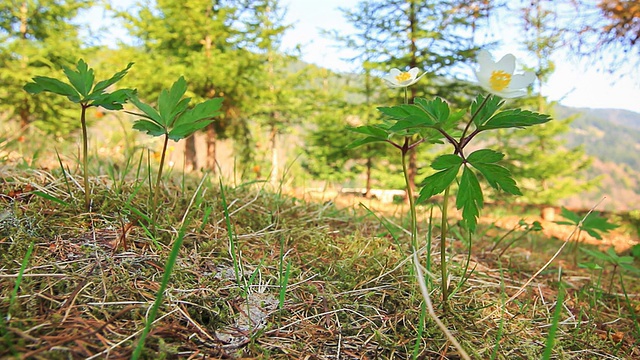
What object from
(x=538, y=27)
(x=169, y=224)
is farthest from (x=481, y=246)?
(x=538, y=27)

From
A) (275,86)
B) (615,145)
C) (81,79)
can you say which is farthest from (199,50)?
(615,145)

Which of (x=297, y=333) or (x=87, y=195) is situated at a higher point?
(x=87, y=195)

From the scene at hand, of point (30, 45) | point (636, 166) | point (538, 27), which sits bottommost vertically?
point (636, 166)

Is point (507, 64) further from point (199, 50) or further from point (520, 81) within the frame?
point (199, 50)

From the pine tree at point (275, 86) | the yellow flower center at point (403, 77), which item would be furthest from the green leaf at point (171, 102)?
the pine tree at point (275, 86)

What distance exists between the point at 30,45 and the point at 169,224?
38.0 feet

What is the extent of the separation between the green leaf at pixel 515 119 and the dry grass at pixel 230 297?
429mm

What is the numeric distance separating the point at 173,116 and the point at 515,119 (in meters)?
0.84

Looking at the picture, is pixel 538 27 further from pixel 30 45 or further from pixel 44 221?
pixel 30 45

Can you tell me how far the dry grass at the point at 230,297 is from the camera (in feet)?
2.10

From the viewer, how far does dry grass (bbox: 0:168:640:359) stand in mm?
642

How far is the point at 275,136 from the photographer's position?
14453 mm

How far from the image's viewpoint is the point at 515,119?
2.59ft

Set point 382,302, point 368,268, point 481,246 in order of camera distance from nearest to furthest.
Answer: point 382,302, point 368,268, point 481,246
